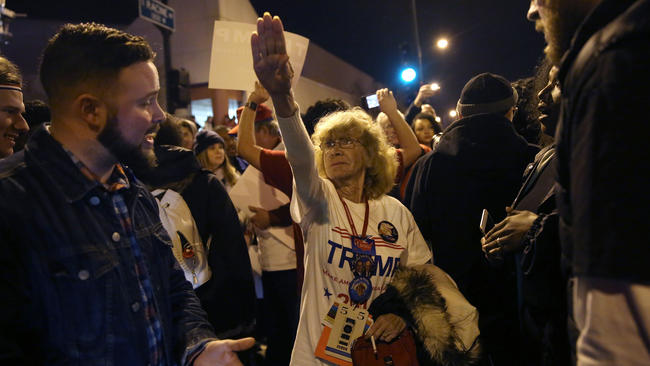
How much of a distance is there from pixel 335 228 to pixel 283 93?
0.83 meters

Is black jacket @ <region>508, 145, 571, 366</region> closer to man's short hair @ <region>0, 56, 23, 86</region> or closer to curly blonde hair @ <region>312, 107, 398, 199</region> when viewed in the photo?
curly blonde hair @ <region>312, 107, 398, 199</region>

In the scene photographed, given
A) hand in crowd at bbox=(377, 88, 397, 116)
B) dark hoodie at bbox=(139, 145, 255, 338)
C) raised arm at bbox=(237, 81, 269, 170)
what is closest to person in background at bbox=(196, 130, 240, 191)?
raised arm at bbox=(237, 81, 269, 170)

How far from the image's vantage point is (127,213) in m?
1.63

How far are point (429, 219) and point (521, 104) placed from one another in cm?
162

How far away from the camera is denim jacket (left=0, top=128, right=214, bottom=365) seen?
1.26 meters

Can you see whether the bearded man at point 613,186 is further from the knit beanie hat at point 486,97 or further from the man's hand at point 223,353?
the knit beanie hat at point 486,97

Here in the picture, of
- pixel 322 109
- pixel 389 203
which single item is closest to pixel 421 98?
pixel 322 109

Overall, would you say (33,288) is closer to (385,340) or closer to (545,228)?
(385,340)

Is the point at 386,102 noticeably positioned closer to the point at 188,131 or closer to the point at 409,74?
the point at 188,131

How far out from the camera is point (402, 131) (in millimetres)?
4125

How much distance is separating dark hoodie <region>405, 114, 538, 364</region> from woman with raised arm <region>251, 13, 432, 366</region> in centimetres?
30

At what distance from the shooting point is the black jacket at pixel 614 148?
84 centimetres

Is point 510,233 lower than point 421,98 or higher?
lower

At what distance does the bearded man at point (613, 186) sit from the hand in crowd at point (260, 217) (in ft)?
9.70
